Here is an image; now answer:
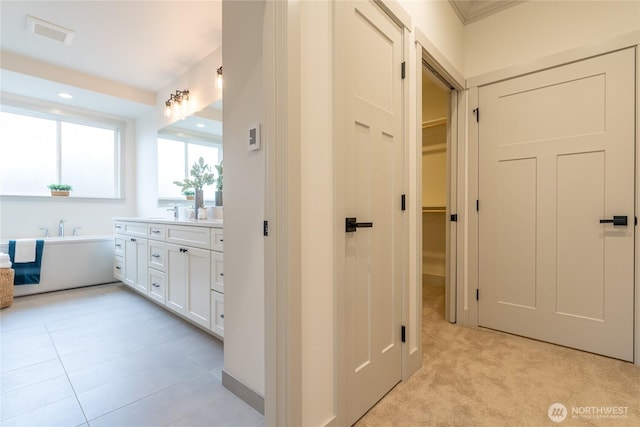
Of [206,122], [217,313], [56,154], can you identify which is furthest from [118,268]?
[217,313]

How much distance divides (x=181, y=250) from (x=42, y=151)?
3.15 metres

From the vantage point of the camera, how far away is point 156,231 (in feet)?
8.88

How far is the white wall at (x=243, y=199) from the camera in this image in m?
1.38

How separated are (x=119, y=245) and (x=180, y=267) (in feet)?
5.85

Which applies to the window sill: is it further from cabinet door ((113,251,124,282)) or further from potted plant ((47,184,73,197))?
cabinet door ((113,251,124,282))

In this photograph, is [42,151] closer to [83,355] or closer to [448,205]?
[83,355]

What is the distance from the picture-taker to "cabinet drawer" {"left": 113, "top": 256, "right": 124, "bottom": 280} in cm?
348

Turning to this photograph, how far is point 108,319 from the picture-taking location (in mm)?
2576

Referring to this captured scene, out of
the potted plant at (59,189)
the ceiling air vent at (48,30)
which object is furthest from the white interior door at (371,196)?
the potted plant at (59,189)

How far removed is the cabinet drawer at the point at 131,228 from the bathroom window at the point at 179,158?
2.00ft

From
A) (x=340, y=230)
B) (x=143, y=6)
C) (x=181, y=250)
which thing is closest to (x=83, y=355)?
(x=181, y=250)

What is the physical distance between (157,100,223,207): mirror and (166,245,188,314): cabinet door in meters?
0.93

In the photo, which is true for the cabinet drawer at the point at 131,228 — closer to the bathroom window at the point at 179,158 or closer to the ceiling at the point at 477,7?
the bathroom window at the point at 179,158

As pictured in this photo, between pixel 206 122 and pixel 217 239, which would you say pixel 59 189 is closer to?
pixel 206 122
